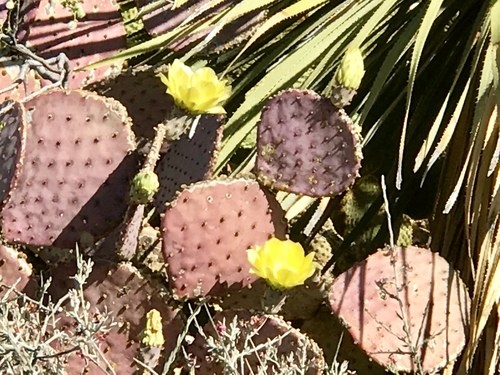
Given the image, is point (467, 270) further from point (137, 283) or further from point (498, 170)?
point (137, 283)

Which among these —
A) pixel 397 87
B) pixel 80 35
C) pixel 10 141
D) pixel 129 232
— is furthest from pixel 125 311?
pixel 397 87

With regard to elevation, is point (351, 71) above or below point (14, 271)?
above

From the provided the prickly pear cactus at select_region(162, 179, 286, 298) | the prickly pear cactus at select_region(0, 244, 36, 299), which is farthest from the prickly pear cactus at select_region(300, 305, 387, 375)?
the prickly pear cactus at select_region(0, 244, 36, 299)

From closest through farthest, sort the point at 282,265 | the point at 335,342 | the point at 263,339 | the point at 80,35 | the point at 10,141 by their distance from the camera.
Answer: the point at 282,265, the point at 263,339, the point at 10,141, the point at 335,342, the point at 80,35

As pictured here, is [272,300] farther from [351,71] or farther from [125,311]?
[351,71]

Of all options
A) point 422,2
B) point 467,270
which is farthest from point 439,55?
point 467,270

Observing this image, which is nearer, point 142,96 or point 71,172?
point 71,172

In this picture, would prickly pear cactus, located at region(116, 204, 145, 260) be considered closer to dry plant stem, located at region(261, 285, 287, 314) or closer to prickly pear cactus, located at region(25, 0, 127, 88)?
dry plant stem, located at region(261, 285, 287, 314)
